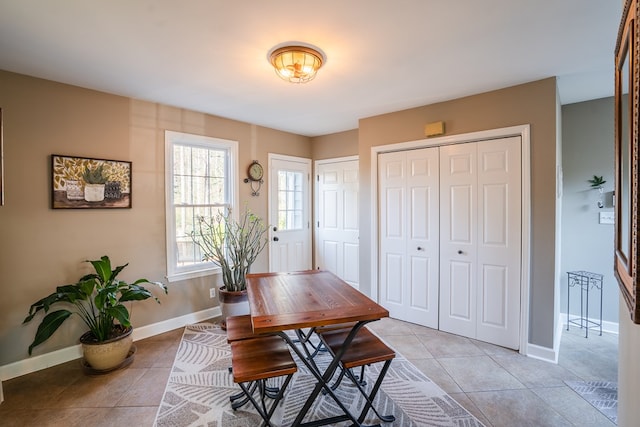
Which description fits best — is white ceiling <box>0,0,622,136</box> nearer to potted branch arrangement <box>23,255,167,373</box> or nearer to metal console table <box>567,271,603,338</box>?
potted branch arrangement <box>23,255,167,373</box>

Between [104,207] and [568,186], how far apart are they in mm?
5111

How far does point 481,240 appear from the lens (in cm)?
305

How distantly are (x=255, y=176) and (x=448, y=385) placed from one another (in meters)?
3.27

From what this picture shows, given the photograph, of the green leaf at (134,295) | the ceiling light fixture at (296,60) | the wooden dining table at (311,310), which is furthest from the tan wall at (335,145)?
the green leaf at (134,295)

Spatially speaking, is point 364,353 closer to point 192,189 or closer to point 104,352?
point 104,352

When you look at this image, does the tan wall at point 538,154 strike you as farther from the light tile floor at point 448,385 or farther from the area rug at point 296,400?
the area rug at point 296,400

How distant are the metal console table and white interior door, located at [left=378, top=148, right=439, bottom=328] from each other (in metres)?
1.61

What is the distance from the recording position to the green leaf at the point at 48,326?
2.33m

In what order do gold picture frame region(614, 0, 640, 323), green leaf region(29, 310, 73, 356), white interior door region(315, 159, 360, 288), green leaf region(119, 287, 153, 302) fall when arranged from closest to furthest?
1. gold picture frame region(614, 0, 640, 323)
2. green leaf region(29, 310, 73, 356)
3. green leaf region(119, 287, 153, 302)
4. white interior door region(315, 159, 360, 288)

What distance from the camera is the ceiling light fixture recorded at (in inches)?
81.7

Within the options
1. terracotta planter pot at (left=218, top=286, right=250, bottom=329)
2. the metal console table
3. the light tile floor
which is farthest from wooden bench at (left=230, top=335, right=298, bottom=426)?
the metal console table

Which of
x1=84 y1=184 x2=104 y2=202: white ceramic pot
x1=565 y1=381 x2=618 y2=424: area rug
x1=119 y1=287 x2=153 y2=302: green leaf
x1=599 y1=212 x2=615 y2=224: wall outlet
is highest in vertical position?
x1=84 y1=184 x2=104 y2=202: white ceramic pot

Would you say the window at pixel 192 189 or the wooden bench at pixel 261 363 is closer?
the wooden bench at pixel 261 363

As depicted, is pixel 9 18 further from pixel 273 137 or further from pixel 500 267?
pixel 500 267
